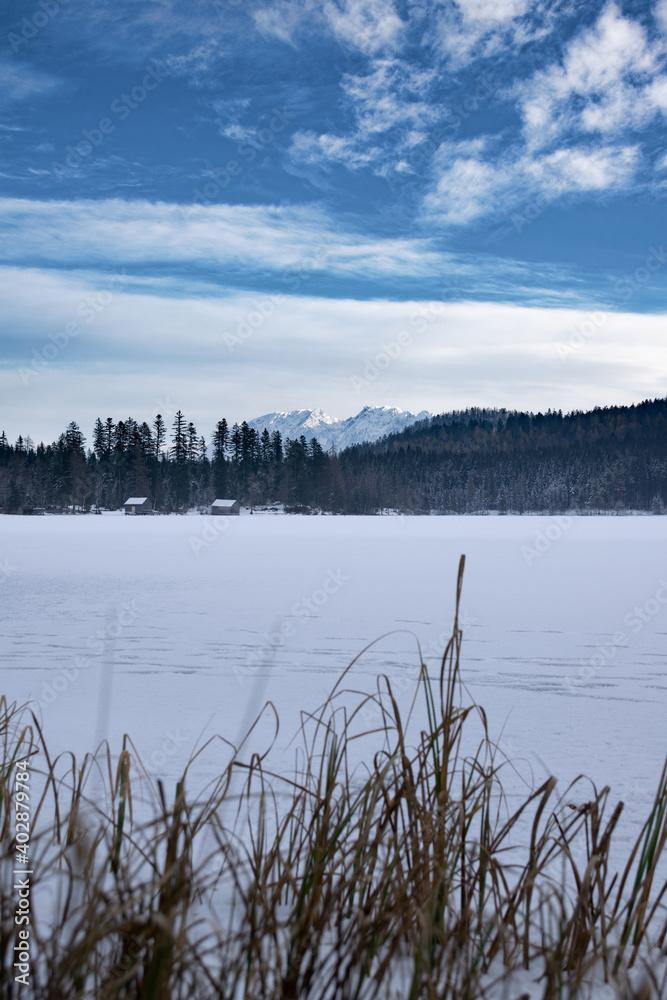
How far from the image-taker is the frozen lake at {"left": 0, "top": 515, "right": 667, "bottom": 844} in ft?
16.3

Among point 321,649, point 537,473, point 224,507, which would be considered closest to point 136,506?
point 224,507

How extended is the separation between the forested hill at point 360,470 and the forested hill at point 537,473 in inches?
9.0

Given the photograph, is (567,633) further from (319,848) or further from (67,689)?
(319,848)

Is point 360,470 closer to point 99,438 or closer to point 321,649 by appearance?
point 99,438

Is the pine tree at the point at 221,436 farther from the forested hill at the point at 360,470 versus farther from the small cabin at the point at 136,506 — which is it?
the small cabin at the point at 136,506

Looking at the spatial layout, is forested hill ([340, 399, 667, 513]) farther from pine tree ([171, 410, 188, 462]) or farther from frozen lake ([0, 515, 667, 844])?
frozen lake ([0, 515, 667, 844])

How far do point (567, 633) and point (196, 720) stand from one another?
5263 mm

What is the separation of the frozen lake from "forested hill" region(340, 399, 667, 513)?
91.8m

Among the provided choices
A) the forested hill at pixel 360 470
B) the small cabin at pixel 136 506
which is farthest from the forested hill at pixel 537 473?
the small cabin at pixel 136 506

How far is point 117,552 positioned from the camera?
66.6 feet

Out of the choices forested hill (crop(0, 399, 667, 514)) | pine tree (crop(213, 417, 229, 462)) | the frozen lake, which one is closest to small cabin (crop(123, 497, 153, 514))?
forested hill (crop(0, 399, 667, 514))

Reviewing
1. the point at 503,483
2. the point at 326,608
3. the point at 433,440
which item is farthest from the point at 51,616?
the point at 433,440

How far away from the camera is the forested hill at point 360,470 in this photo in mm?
91562

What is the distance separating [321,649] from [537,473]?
124m
